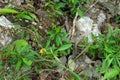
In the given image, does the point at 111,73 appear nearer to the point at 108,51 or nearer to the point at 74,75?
the point at 108,51

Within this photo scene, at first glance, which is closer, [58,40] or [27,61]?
[27,61]

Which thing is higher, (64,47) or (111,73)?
(64,47)

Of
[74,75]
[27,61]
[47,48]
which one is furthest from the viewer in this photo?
[47,48]

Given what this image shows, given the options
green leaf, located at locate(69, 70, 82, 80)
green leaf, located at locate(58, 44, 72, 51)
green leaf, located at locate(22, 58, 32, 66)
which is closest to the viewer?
green leaf, located at locate(22, 58, 32, 66)

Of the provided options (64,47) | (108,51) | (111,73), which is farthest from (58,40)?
(111,73)

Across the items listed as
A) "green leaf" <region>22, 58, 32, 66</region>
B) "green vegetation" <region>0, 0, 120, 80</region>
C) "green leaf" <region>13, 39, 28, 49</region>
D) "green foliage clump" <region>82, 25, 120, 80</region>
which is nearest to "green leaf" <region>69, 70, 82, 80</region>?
"green vegetation" <region>0, 0, 120, 80</region>

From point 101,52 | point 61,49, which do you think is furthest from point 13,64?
point 101,52

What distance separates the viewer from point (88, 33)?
3.17 m

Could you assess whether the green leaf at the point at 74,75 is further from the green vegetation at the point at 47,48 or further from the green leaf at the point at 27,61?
the green leaf at the point at 27,61

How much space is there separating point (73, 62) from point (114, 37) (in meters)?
0.52

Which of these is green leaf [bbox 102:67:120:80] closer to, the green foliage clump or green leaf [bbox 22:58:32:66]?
the green foliage clump

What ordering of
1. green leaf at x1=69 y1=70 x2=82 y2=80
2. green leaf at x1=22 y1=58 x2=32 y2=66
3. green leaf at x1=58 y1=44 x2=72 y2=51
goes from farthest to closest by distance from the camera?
green leaf at x1=58 y1=44 x2=72 y2=51 < green leaf at x1=69 y1=70 x2=82 y2=80 < green leaf at x1=22 y1=58 x2=32 y2=66

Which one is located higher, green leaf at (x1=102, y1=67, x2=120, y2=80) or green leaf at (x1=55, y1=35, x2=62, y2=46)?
green leaf at (x1=55, y1=35, x2=62, y2=46)

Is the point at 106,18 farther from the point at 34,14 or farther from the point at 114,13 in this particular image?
the point at 34,14
